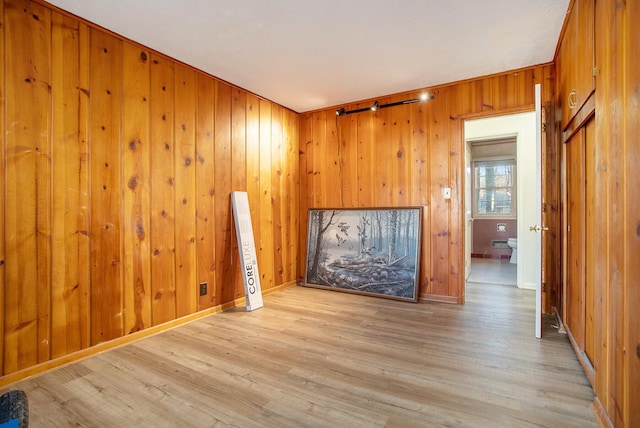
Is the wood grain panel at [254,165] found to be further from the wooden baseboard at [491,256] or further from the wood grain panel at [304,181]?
the wooden baseboard at [491,256]

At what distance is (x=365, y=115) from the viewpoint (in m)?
4.07

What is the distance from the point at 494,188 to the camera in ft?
23.4

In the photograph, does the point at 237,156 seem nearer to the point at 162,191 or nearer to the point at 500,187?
the point at 162,191

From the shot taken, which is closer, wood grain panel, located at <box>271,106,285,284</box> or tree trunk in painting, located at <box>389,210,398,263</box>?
tree trunk in painting, located at <box>389,210,398,263</box>

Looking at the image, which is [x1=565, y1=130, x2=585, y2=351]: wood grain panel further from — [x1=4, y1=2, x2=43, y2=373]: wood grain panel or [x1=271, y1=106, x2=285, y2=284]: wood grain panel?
[x1=4, y1=2, x2=43, y2=373]: wood grain panel

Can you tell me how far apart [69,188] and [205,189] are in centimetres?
115

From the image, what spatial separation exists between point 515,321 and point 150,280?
3.28 m

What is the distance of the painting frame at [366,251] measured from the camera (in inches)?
145

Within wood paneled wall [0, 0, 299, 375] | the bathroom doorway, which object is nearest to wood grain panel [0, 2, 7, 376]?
wood paneled wall [0, 0, 299, 375]

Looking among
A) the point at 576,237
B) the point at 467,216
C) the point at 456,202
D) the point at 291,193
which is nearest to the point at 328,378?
the point at 576,237

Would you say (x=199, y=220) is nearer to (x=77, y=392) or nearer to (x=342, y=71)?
(x=77, y=392)

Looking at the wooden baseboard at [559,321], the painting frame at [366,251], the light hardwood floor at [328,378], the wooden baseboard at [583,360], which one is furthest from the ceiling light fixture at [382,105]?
the wooden baseboard at [583,360]

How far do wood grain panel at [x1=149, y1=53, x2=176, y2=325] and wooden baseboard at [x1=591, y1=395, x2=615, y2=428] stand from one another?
3.01 m

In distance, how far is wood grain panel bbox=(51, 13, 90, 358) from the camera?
2145mm
